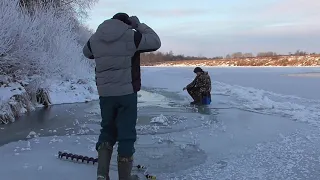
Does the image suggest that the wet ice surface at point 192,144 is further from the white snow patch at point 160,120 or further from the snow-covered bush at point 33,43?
the snow-covered bush at point 33,43

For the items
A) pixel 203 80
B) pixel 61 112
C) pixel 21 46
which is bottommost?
pixel 61 112

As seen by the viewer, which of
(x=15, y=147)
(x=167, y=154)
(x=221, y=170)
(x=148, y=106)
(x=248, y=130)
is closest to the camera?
(x=221, y=170)

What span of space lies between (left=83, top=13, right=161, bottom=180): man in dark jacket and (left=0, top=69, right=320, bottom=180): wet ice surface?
1.98 feet

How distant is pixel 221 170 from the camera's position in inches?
176

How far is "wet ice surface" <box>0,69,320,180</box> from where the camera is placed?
4.40 m

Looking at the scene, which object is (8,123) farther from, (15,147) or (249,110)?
(249,110)

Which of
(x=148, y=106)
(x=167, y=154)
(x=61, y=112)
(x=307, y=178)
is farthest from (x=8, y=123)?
(x=307, y=178)

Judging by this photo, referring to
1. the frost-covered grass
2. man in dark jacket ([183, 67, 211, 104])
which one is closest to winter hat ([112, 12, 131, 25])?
the frost-covered grass

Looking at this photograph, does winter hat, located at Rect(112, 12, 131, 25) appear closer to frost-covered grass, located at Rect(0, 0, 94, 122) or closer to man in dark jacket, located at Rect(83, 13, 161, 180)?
man in dark jacket, located at Rect(83, 13, 161, 180)

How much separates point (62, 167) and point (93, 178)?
631 mm

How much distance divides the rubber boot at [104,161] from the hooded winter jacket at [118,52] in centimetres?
57

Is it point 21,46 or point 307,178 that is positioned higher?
point 21,46

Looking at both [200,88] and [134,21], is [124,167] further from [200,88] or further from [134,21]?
[200,88]

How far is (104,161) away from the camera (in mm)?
3836
